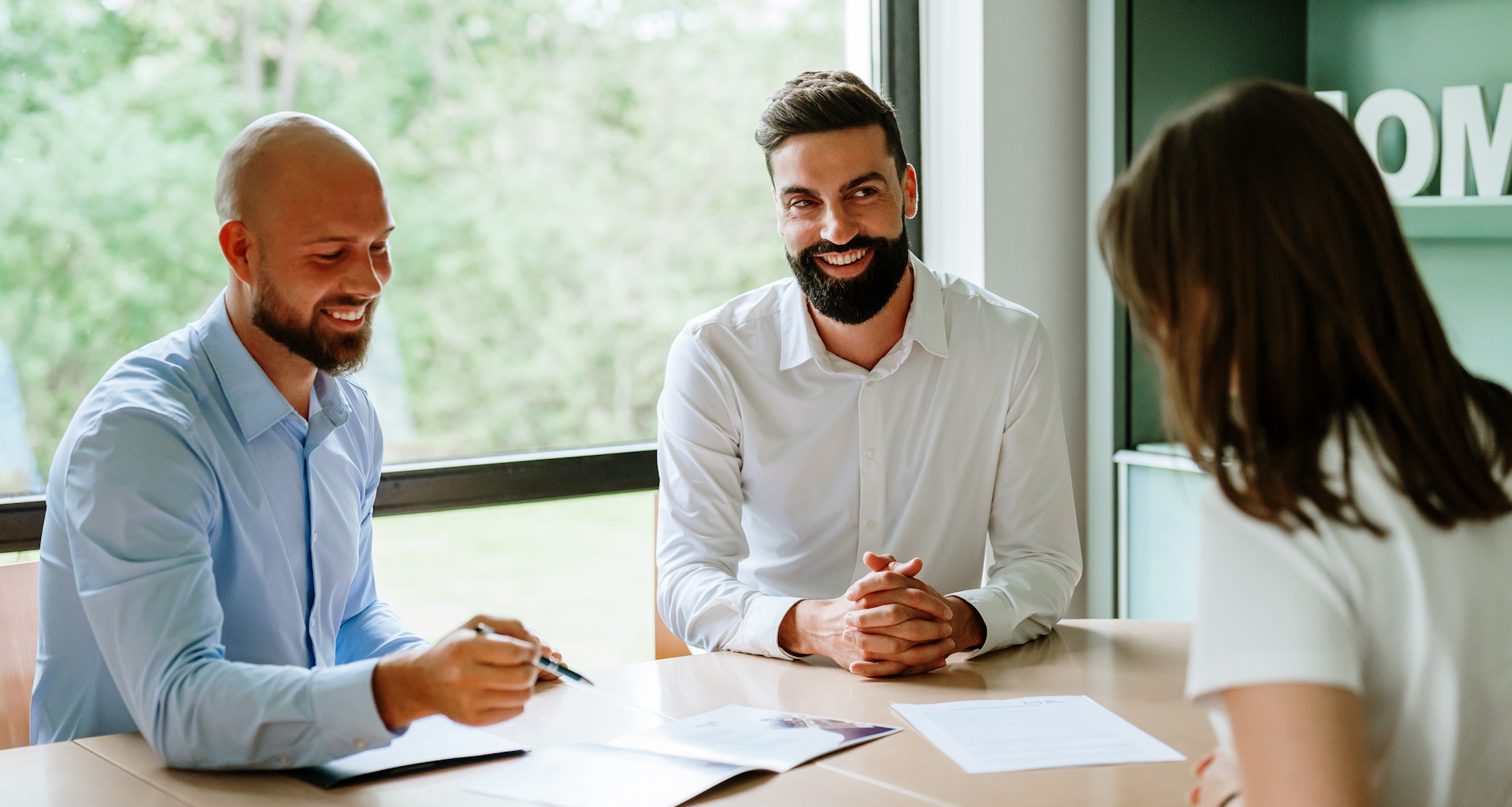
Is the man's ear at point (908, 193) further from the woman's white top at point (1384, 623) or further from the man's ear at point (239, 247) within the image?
the woman's white top at point (1384, 623)

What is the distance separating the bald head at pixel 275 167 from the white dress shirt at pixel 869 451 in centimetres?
77

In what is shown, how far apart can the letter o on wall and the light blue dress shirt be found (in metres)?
2.29

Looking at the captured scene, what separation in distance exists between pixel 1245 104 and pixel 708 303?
336 cm

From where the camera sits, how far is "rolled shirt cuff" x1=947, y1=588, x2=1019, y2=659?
1728 millimetres

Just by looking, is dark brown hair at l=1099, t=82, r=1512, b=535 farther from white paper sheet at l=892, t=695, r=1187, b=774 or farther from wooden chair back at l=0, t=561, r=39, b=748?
wooden chair back at l=0, t=561, r=39, b=748

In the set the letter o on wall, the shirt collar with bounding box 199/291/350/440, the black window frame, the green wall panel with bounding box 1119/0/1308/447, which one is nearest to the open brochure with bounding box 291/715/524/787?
the shirt collar with bounding box 199/291/350/440

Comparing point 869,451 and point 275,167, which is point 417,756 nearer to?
point 275,167

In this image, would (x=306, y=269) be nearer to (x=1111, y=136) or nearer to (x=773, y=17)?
(x=1111, y=136)

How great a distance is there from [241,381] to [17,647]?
25.1 inches

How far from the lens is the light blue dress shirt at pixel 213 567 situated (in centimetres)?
128

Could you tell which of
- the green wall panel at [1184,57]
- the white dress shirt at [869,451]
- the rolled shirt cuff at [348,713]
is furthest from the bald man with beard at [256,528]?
the green wall panel at [1184,57]

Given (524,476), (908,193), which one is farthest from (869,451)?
(524,476)

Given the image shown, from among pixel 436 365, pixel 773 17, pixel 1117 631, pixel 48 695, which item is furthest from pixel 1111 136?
pixel 48 695

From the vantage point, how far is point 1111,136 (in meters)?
2.95
